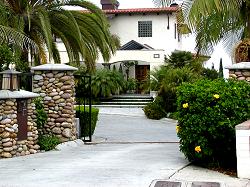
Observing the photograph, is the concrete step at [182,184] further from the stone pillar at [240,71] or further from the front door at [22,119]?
the front door at [22,119]

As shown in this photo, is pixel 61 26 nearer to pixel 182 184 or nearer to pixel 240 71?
pixel 240 71

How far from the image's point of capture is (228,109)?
8.78 m

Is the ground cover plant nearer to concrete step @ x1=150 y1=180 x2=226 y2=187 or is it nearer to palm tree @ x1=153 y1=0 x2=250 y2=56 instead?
palm tree @ x1=153 y1=0 x2=250 y2=56

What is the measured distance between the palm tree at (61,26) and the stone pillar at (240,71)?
7949 mm

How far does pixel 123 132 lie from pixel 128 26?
64.4 feet

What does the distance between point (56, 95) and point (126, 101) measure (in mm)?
16642

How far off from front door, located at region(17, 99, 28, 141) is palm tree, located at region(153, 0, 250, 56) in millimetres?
4504

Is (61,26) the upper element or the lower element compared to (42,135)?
upper

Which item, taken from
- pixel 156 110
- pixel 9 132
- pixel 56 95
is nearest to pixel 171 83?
pixel 156 110

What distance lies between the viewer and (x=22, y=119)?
11.7m

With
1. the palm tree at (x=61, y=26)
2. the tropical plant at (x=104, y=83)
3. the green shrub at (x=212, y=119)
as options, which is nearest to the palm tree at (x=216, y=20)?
the green shrub at (x=212, y=119)

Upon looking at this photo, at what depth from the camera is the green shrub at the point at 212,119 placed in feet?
28.7

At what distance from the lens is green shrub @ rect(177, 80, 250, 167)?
28.7 feet

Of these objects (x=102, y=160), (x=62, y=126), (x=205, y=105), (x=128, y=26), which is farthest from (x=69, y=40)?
(x=128, y=26)
